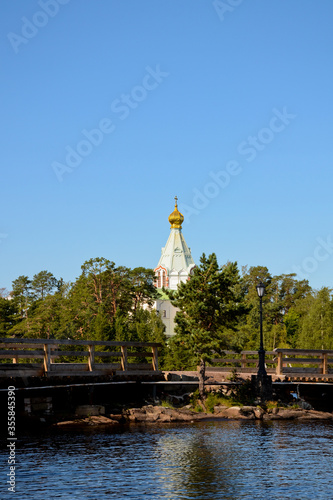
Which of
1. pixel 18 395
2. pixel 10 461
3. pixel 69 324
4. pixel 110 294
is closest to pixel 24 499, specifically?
pixel 10 461

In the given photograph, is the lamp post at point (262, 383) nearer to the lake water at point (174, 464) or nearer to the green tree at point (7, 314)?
the lake water at point (174, 464)

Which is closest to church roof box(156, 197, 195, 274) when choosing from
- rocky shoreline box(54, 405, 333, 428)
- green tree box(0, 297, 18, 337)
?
green tree box(0, 297, 18, 337)

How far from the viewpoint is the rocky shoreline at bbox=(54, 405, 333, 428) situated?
2502cm

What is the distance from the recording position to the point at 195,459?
17.7 m

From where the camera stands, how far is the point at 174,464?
1702 centimetres

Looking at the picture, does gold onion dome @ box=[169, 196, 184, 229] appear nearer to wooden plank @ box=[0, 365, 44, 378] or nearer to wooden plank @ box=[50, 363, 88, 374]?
wooden plank @ box=[50, 363, 88, 374]

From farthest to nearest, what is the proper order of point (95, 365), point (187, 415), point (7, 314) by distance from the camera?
point (7, 314), point (95, 365), point (187, 415)

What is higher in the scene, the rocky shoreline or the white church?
the white church

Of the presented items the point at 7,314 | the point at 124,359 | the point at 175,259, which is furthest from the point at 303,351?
the point at 175,259

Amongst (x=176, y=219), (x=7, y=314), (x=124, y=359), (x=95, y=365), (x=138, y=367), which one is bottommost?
(x=138, y=367)

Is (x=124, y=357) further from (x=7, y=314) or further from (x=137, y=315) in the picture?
(x=7, y=314)

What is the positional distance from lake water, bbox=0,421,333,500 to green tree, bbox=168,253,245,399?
6407 mm

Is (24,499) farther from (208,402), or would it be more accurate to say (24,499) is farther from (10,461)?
(208,402)

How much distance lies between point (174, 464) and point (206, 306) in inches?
532
